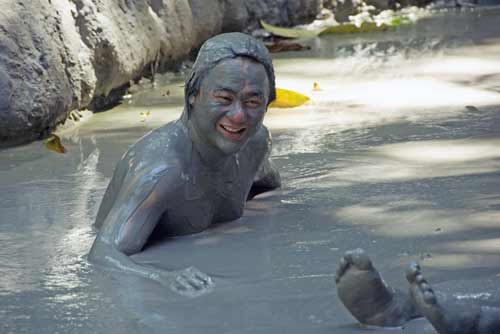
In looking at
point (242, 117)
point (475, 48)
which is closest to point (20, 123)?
point (242, 117)

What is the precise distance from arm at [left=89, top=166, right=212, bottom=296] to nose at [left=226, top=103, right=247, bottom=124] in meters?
0.33

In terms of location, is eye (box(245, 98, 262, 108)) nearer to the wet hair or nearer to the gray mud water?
the wet hair

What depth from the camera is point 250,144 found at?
5.17m

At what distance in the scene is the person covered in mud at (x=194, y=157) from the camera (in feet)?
15.2

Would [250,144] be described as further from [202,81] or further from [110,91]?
[110,91]

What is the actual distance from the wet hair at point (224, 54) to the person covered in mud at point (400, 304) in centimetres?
123

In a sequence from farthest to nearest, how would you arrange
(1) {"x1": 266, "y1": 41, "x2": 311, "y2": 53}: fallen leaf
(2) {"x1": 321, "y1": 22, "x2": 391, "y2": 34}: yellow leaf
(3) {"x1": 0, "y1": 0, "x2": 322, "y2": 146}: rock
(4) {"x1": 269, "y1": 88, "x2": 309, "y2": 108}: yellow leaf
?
(2) {"x1": 321, "y1": 22, "x2": 391, "y2": 34}: yellow leaf < (1) {"x1": 266, "y1": 41, "x2": 311, "y2": 53}: fallen leaf < (4) {"x1": 269, "y1": 88, "x2": 309, "y2": 108}: yellow leaf < (3) {"x1": 0, "y1": 0, "x2": 322, "y2": 146}: rock

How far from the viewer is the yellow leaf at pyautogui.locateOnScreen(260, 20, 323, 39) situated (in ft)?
36.0

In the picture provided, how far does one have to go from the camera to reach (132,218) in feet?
15.2

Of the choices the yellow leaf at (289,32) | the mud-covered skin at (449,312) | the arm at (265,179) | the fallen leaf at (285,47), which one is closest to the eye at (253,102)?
the arm at (265,179)

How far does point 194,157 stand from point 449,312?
63.6 inches

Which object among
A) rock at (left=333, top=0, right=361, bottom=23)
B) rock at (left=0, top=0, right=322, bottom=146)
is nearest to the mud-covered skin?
rock at (left=0, top=0, right=322, bottom=146)

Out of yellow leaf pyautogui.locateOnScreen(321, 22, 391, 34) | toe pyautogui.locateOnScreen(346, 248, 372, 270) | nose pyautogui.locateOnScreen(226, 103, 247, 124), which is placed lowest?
yellow leaf pyautogui.locateOnScreen(321, 22, 391, 34)

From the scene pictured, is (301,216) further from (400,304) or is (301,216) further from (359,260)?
(359,260)
